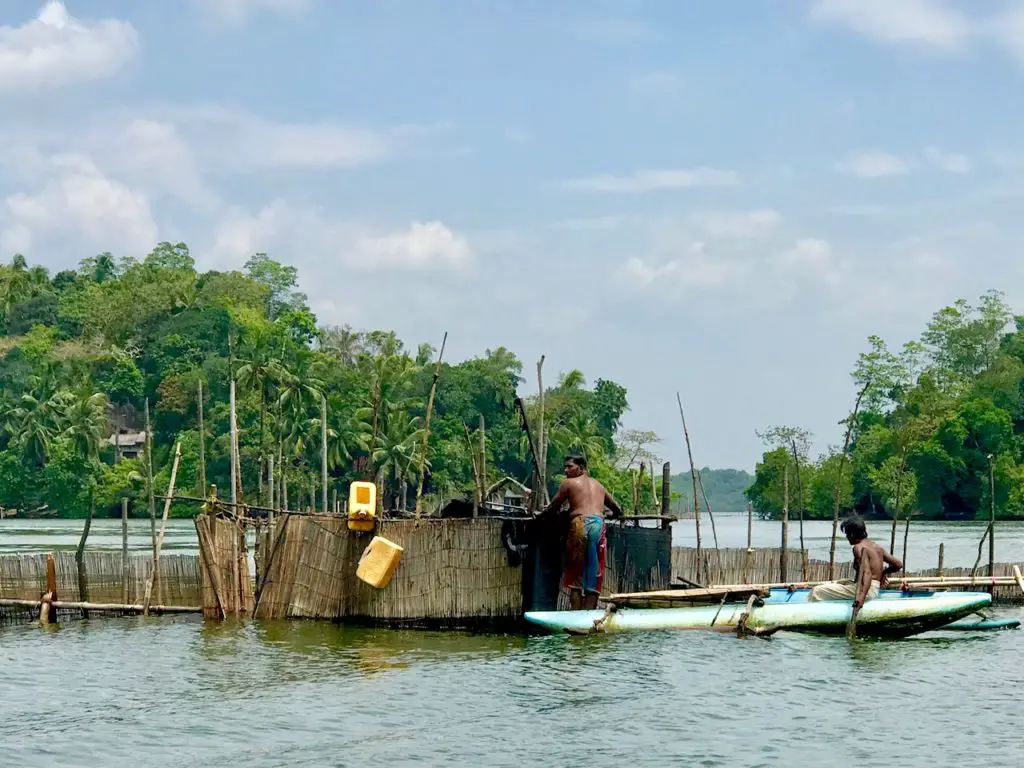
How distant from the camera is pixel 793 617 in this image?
1603cm

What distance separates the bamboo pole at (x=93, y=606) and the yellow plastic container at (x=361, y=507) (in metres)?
2.76

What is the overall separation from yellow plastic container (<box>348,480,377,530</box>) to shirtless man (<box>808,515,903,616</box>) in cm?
509

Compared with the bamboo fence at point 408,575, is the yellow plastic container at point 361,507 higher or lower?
higher

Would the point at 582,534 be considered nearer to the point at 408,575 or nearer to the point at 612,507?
the point at 612,507

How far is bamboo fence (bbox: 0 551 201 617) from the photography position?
1777 cm

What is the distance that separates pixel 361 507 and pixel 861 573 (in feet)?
18.0

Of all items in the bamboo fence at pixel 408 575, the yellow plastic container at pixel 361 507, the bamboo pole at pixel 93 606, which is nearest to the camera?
the bamboo fence at pixel 408 575

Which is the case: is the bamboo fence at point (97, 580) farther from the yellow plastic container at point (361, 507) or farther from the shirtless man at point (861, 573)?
the shirtless man at point (861, 573)

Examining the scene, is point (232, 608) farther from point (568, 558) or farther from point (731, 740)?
point (731, 740)

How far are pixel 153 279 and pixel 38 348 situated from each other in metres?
→ 12.2

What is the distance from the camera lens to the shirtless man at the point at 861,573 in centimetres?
1563

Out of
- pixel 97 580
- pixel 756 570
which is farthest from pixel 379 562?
pixel 756 570

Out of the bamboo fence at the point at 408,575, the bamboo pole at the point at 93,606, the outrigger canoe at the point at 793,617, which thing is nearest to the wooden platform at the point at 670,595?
the outrigger canoe at the point at 793,617

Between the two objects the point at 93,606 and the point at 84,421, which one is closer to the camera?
the point at 93,606
